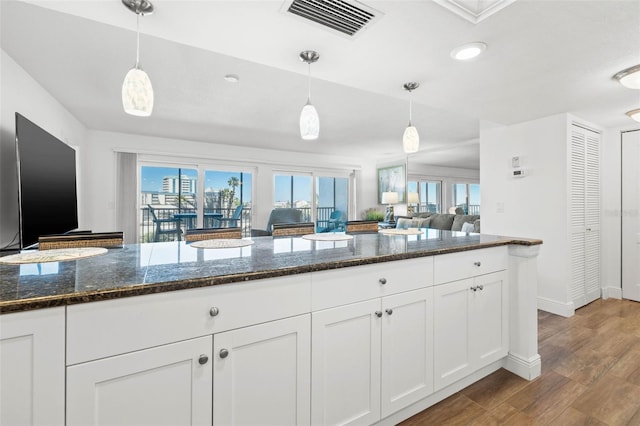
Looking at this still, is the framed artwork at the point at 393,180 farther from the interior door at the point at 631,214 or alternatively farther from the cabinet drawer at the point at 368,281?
the cabinet drawer at the point at 368,281

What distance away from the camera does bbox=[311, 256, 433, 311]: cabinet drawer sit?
1.25 meters

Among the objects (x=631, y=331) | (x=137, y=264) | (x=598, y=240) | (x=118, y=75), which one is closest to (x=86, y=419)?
(x=137, y=264)

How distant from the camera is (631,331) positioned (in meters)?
2.68

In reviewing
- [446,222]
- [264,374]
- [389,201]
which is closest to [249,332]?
[264,374]

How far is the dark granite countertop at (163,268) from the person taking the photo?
82cm

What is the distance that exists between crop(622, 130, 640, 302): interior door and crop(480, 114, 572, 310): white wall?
1.21 m

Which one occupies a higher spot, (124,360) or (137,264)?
(137,264)

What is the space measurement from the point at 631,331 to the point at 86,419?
402cm

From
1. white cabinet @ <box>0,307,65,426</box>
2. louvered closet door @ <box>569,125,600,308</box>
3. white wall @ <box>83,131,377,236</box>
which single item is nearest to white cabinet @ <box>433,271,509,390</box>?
white cabinet @ <box>0,307,65,426</box>

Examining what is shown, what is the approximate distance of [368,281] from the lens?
1.37 m

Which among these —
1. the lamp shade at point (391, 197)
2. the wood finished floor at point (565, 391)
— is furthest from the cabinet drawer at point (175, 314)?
the lamp shade at point (391, 197)

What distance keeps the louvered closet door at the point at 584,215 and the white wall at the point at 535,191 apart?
17cm

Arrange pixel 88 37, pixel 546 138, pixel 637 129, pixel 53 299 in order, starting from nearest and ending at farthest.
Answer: pixel 53 299
pixel 88 37
pixel 546 138
pixel 637 129

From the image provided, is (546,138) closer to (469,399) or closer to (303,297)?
(469,399)
